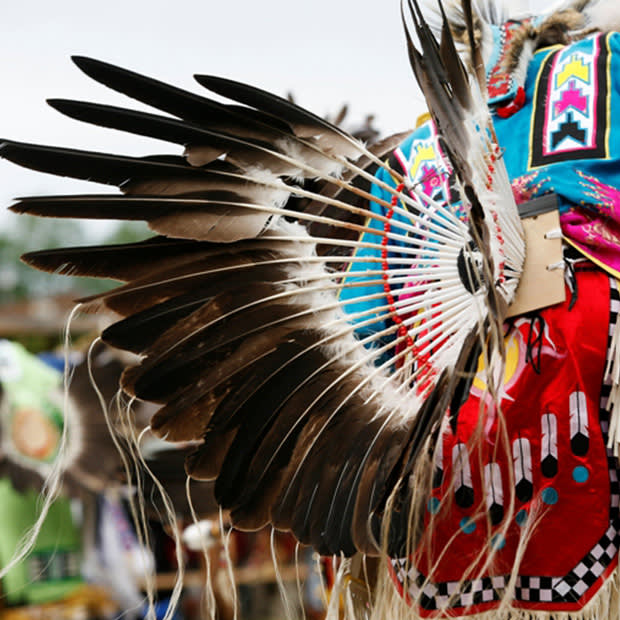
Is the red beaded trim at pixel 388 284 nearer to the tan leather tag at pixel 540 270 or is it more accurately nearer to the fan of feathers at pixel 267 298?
the fan of feathers at pixel 267 298

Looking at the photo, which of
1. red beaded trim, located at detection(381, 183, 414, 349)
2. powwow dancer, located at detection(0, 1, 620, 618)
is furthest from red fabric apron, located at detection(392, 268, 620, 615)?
red beaded trim, located at detection(381, 183, 414, 349)

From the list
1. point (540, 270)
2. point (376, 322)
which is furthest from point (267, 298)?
point (540, 270)

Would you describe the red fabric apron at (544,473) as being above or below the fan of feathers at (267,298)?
below

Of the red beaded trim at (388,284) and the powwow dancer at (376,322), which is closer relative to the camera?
the powwow dancer at (376,322)

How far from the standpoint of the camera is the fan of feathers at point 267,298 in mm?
1573

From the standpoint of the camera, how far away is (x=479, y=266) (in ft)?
5.01

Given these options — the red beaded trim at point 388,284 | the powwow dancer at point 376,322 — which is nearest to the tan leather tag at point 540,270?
the powwow dancer at point 376,322

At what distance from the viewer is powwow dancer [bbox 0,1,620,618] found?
1.57 m

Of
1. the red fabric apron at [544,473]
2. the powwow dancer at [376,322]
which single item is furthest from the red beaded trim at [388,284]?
the red fabric apron at [544,473]

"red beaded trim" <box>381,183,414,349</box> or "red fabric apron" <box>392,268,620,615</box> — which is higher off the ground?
"red beaded trim" <box>381,183,414,349</box>

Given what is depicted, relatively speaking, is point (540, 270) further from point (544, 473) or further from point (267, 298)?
point (267, 298)

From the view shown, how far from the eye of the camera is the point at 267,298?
1661 mm

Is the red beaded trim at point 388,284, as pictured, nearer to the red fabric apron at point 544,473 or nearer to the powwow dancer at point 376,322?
the powwow dancer at point 376,322

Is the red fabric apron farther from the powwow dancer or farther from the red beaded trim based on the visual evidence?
the red beaded trim
